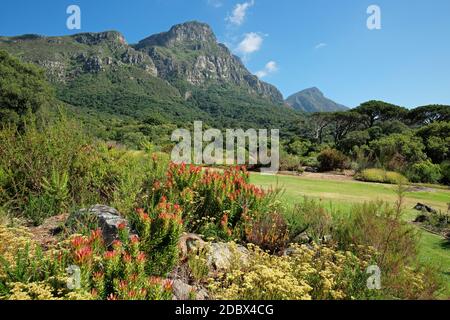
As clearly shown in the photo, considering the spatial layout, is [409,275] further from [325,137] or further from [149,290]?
[325,137]

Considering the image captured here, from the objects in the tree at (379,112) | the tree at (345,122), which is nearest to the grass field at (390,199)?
the tree at (379,112)

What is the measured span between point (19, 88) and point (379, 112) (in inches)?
1661

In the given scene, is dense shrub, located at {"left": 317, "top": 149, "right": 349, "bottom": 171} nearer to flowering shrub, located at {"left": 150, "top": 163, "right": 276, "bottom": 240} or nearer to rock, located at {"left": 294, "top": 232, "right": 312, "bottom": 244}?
flowering shrub, located at {"left": 150, "top": 163, "right": 276, "bottom": 240}

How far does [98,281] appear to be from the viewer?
2676 mm

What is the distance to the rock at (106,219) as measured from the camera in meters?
4.11

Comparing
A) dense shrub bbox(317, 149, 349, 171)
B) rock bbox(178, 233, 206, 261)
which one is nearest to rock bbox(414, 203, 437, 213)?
rock bbox(178, 233, 206, 261)

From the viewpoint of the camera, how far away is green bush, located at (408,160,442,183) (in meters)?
16.6

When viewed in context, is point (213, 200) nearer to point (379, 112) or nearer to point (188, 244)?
point (188, 244)

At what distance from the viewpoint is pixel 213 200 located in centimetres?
531

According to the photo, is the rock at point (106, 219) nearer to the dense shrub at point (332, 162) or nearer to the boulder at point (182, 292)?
the boulder at point (182, 292)

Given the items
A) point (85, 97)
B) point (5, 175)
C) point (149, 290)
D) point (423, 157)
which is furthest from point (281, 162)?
point (85, 97)

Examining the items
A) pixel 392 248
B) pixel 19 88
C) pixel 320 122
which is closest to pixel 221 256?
pixel 392 248

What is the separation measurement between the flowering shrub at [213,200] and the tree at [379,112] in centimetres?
4253
